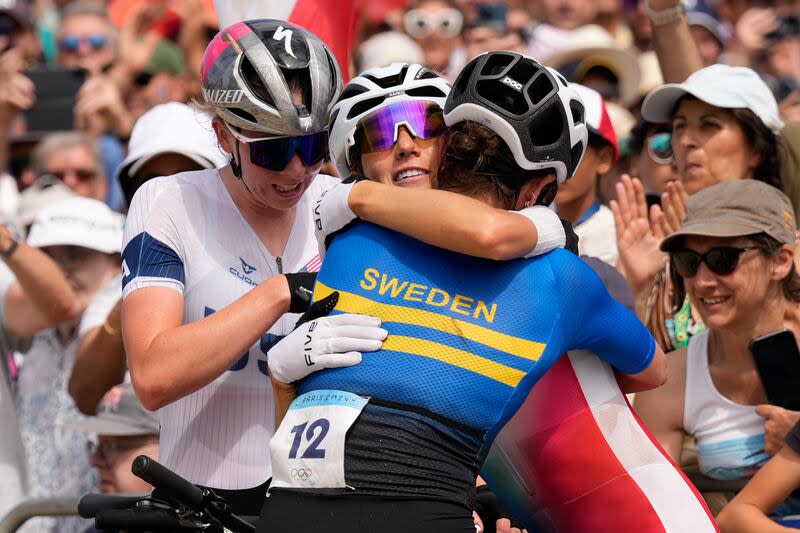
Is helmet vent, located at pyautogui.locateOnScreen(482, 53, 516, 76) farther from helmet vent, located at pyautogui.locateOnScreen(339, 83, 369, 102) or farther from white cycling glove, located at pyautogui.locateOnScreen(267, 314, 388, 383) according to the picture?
white cycling glove, located at pyautogui.locateOnScreen(267, 314, 388, 383)

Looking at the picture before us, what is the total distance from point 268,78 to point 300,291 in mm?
709

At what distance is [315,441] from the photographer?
3590mm

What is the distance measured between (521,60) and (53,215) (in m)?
4.02

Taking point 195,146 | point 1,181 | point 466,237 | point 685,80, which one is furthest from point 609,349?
point 1,181

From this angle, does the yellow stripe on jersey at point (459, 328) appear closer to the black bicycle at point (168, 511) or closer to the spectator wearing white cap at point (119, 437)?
the black bicycle at point (168, 511)

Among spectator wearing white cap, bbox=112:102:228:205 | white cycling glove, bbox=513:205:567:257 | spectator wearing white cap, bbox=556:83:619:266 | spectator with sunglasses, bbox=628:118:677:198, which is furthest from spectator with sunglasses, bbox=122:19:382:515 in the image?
spectator with sunglasses, bbox=628:118:677:198

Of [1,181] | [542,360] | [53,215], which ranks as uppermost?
[542,360]

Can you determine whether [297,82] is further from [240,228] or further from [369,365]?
[369,365]

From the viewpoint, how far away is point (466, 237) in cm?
360

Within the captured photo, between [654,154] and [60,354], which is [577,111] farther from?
[60,354]

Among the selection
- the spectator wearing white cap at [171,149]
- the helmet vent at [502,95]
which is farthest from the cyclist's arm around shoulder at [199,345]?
the spectator wearing white cap at [171,149]

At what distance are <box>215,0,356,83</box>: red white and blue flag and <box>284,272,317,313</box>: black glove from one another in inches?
78.1

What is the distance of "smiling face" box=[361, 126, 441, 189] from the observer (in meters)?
4.35

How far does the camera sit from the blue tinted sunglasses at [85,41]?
37.9 ft
